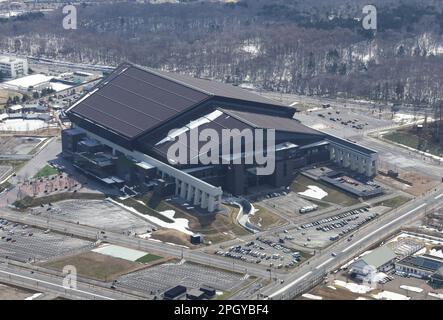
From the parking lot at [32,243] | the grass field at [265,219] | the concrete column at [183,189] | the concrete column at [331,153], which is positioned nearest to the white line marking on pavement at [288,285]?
the grass field at [265,219]

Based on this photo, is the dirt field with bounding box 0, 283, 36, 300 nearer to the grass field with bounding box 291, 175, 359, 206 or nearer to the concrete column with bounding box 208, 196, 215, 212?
the concrete column with bounding box 208, 196, 215, 212

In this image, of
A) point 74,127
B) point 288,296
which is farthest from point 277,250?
point 74,127

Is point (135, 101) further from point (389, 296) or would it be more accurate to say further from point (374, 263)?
point (389, 296)

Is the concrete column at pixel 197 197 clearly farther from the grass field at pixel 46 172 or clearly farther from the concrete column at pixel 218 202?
the grass field at pixel 46 172

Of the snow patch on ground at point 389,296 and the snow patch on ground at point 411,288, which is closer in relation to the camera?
the snow patch on ground at point 389,296

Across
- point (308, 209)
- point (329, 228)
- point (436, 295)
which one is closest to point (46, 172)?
point (308, 209)

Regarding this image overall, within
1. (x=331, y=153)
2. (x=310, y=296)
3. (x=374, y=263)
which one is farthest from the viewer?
(x=331, y=153)
